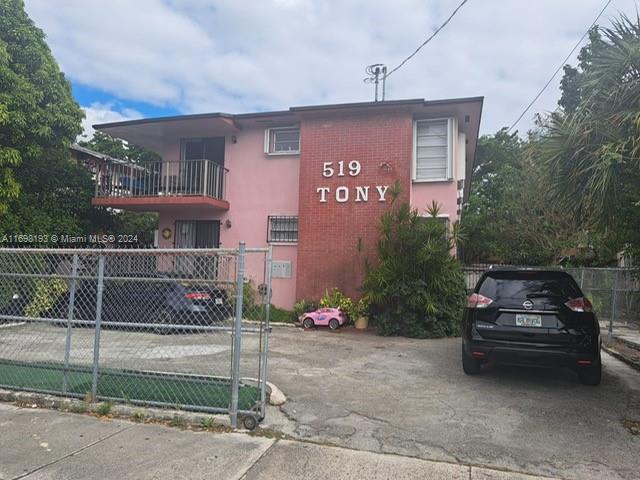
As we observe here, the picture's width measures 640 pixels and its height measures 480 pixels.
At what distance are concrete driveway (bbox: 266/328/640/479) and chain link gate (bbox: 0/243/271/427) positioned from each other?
31.3 inches

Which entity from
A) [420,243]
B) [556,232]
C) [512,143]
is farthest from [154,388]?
[512,143]

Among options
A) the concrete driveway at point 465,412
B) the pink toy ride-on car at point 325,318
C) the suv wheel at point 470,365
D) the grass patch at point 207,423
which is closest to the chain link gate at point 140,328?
the grass patch at point 207,423

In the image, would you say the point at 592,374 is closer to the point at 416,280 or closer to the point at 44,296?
the point at 416,280

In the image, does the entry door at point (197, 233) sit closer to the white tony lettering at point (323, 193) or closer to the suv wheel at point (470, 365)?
the white tony lettering at point (323, 193)

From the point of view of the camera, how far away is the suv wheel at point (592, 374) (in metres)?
6.14

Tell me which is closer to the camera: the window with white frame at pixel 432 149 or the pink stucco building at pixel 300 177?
the pink stucco building at pixel 300 177

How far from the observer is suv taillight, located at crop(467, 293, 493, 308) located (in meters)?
6.25

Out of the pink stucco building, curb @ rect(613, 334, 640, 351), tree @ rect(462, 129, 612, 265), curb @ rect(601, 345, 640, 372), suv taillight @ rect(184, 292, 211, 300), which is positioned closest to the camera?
suv taillight @ rect(184, 292, 211, 300)

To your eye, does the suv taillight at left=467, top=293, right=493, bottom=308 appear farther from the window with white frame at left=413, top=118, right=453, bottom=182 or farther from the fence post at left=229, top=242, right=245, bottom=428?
the window with white frame at left=413, top=118, right=453, bottom=182

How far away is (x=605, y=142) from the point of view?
541cm

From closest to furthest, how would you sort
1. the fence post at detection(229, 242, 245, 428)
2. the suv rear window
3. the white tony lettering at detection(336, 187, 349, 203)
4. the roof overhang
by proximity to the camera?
the fence post at detection(229, 242, 245, 428)
the suv rear window
the white tony lettering at detection(336, 187, 349, 203)
the roof overhang

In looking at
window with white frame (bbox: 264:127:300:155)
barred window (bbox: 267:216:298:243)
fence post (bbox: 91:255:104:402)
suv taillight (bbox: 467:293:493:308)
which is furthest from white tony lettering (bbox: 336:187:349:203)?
fence post (bbox: 91:255:104:402)

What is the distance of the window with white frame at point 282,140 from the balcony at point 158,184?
170cm

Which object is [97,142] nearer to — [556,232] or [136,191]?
[136,191]
